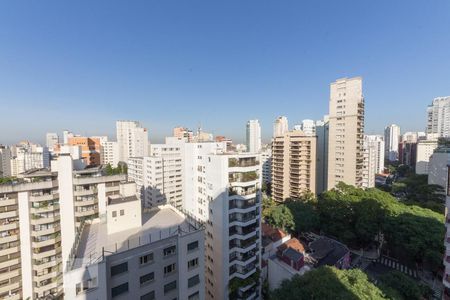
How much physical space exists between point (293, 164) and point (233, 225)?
30.1 m

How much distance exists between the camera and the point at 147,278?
13.1m

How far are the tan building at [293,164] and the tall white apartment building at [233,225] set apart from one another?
2697cm

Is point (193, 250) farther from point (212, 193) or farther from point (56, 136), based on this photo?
point (56, 136)

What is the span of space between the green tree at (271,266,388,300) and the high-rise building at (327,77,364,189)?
3243cm

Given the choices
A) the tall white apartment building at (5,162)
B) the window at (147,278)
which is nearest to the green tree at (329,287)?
the window at (147,278)

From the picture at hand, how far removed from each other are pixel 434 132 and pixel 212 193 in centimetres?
10613

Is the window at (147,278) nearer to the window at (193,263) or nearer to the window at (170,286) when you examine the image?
the window at (170,286)

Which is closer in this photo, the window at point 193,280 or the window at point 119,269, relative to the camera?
the window at point 119,269

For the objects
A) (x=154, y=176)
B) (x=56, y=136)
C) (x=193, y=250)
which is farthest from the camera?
(x=56, y=136)

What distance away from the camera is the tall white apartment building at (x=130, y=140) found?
274 ft

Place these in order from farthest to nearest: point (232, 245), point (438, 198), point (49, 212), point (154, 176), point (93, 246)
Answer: point (154, 176)
point (438, 198)
point (49, 212)
point (232, 245)
point (93, 246)

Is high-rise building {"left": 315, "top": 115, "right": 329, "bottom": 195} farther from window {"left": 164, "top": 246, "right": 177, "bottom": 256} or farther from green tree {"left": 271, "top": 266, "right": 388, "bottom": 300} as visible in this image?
window {"left": 164, "top": 246, "right": 177, "bottom": 256}

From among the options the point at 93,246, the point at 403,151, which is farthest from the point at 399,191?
the point at 93,246

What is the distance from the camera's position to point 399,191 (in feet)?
176
